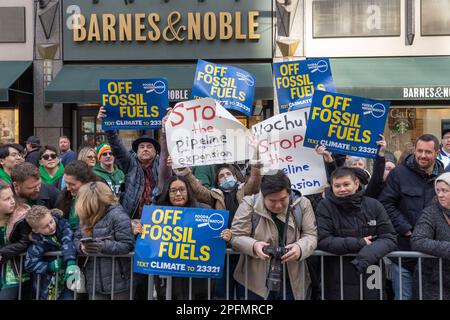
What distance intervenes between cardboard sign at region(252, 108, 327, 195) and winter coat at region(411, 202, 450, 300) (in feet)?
3.89

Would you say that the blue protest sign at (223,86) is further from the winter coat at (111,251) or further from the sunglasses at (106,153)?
the winter coat at (111,251)

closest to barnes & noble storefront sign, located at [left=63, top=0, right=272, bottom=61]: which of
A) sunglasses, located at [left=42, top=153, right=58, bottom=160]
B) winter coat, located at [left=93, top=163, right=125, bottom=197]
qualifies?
sunglasses, located at [left=42, top=153, right=58, bottom=160]

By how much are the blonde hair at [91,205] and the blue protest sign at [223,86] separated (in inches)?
84.5

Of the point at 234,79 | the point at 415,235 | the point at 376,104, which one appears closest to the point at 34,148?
the point at 234,79

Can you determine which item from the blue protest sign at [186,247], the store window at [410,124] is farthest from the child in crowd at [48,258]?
the store window at [410,124]

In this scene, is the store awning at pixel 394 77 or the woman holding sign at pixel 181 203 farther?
the store awning at pixel 394 77

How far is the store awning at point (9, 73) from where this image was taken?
12.1 meters

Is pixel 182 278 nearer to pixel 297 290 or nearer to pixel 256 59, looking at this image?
pixel 297 290

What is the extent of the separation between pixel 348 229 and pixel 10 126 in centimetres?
1083

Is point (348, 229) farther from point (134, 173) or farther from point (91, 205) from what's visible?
point (134, 173)

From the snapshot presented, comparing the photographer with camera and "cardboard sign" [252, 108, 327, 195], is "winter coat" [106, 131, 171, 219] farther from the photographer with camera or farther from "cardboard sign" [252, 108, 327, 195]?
the photographer with camera

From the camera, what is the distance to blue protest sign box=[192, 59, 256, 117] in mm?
6191
